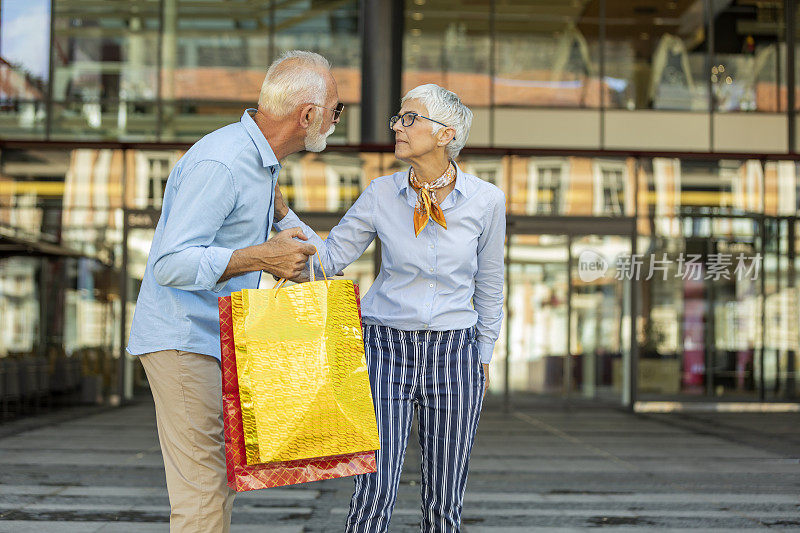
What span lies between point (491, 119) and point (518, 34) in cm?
148

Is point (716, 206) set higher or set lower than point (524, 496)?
higher

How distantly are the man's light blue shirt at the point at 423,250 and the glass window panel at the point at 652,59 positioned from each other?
43.9 ft

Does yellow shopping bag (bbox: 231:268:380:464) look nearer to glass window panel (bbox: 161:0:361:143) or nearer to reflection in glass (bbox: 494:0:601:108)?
glass window panel (bbox: 161:0:361:143)

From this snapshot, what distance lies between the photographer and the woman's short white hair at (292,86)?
2.81 m

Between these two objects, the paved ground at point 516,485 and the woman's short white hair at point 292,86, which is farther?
the paved ground at point 516,485

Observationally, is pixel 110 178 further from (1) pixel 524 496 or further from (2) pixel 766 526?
(2) pixel 766 526

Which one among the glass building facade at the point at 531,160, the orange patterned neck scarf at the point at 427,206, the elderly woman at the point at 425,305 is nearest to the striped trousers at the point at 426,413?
the elderly woman at the point at 425,305

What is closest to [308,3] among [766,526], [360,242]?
[766,526]

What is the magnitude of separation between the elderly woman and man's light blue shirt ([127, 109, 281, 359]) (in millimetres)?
369

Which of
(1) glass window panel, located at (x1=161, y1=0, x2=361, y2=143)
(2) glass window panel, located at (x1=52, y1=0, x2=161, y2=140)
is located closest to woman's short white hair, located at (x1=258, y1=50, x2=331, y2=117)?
(1) glass window panel, located at (x1=161, y1=0, x2=361, y2=143)

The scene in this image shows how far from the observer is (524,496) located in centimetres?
677

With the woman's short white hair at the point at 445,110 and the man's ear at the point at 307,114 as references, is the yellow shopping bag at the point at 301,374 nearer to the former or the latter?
the man's ear at the point at 307,114

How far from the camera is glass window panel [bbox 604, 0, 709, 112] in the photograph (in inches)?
636

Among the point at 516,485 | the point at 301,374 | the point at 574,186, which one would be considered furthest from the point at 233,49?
the point at 301,374
